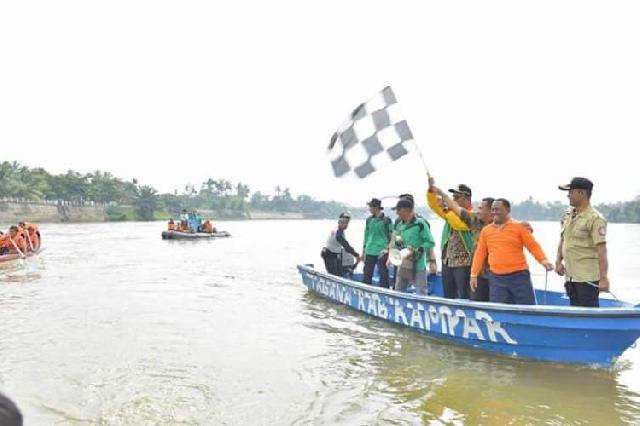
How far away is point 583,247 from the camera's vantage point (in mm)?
5801

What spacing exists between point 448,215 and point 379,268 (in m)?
2.55

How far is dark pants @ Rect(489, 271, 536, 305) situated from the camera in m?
6.36

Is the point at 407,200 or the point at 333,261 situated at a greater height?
the point at 407,200

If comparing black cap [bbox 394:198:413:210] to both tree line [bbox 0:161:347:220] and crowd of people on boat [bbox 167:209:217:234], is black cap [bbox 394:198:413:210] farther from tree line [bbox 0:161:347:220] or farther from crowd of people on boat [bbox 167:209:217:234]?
tree line [bbox 0:161:347:220]

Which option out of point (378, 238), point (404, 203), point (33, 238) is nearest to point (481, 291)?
point (404, 203)

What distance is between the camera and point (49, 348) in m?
7.30

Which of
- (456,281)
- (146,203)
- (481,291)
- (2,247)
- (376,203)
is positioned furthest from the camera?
(146,203)

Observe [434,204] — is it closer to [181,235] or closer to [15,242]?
[15,242]

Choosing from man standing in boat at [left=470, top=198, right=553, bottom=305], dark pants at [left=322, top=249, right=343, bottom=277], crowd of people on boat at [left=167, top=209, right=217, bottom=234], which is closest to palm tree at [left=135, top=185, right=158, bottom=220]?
crowd of people on boat at [left=167, top=209, right=217, bottom=234]

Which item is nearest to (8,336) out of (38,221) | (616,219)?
(38,221)

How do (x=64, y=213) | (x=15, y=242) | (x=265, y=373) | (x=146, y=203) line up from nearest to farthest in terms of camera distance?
(x=265, y=373), (x=15, y=242), (x=64, y=213), (x=146, y=203)

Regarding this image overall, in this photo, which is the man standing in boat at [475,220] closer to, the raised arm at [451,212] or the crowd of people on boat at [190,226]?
the raised arm at [451,212]

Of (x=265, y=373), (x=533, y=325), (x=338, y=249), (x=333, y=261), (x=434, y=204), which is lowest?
(x=265, y=373)

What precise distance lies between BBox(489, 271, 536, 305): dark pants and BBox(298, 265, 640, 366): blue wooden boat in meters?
0.18
